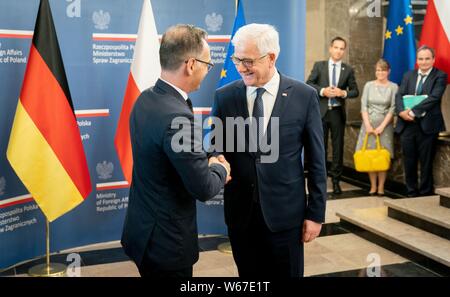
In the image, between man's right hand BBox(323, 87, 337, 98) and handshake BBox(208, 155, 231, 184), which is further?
man's right hand BBox(323, 87, 337, 98)

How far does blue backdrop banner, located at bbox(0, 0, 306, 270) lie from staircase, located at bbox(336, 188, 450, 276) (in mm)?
1395

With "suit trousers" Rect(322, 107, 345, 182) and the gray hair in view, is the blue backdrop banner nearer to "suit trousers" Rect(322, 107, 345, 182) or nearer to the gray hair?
"suit trousers" Rect(322, 107, 345, 182)

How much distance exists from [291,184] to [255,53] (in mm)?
620

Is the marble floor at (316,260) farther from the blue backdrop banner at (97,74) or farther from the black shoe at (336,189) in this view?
the black shoe at (336,189)

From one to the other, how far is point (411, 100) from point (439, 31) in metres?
0.86

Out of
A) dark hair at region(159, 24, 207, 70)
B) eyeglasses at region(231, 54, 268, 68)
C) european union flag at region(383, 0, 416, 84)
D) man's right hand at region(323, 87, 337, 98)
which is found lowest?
man's right hand at region(323, 87, 337, 98)

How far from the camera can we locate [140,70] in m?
4.31

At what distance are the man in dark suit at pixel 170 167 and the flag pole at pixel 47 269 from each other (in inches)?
80.4

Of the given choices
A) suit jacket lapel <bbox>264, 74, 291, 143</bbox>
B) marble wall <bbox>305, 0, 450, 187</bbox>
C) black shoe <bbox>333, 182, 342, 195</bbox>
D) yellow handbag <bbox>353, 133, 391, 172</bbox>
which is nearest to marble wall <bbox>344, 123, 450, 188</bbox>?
marble wall <bbox>305, 0, 450, 187</bbox>

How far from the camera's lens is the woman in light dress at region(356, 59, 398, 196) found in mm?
6457

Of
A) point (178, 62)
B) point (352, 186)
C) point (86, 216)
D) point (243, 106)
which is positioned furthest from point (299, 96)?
point (352, 186)

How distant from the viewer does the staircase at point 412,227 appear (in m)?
4.27

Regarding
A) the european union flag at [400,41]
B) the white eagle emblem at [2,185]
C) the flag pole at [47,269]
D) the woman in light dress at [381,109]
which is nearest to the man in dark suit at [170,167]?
the flag pole at [47,269]

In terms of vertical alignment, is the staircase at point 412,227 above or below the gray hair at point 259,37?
below
